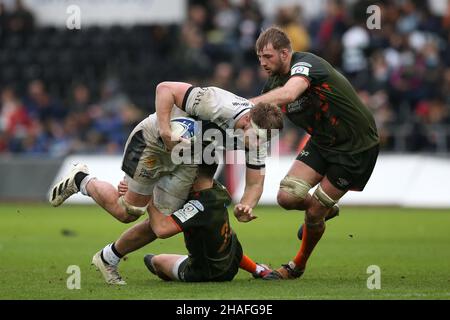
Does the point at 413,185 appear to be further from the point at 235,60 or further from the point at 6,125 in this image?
the point at 6,125

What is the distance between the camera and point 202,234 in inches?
379

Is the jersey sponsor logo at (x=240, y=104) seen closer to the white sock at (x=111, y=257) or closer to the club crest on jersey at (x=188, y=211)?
the club crest on jersey at (x=188, y=211)

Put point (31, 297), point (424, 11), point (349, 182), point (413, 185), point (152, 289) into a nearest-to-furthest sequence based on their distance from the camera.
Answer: point (31, 297) < point (152, 289) < point (349, 182) < point (413, 185) < point (424, 11)

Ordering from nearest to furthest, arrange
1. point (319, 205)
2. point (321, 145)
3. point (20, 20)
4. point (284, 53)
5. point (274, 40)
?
1. point (274, 40)
2. point (284, 53)
3. point (319, 205)
4. point (321, 145)
5. point (20, 20)

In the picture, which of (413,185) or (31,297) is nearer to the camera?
(31,297)

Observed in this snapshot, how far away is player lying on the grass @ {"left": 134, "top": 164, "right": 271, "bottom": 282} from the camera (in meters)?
9.59

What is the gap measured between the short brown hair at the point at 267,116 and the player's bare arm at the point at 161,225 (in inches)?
49.6

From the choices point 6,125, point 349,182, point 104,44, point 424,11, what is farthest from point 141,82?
point 349,182

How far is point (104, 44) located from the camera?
24078 mm

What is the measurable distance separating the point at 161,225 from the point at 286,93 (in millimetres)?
1682

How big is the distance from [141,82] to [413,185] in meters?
6.74

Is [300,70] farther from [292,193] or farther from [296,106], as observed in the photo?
[292,193]

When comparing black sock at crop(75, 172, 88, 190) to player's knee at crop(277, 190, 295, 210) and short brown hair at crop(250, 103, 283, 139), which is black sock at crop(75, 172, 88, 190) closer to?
player's knee at crop(277, 190, 295, 210)

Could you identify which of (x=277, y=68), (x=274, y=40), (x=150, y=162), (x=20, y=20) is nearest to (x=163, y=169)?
(x=150, y=162)
